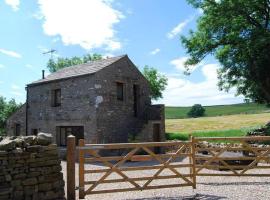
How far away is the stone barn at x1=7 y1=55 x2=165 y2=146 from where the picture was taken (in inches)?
825

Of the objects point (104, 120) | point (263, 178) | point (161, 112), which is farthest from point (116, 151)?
point (263, 178)

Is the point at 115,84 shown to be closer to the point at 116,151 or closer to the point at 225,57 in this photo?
the point at 116,151

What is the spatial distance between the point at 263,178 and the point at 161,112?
11.4 meters

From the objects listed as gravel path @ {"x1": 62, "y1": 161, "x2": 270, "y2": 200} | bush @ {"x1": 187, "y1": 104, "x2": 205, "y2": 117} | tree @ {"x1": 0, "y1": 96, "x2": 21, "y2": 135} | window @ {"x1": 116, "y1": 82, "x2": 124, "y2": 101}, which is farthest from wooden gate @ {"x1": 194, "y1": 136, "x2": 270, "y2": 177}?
bush @ {"x1": 187, "y1": 104, "x2": 205, "y2": 117}

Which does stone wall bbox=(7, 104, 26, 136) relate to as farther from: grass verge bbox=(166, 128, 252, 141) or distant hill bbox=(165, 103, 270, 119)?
distant hill bbox=(165, 103, 270, 119)

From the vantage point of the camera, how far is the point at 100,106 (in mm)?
20844

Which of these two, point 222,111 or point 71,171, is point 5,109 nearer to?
point 71,171

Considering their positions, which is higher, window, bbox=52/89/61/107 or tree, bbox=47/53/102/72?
tree, bbox=47/53/102/72

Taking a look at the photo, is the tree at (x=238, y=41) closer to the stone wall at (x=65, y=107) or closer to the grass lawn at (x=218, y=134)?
the grass lawn at (x=218, y=134)

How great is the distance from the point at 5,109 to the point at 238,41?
98.3ft

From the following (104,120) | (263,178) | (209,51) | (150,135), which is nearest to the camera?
(263,178)

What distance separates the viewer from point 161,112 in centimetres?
2292

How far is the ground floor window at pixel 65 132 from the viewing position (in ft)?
72.5

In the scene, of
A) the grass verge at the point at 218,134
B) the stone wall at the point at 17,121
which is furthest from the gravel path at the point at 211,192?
the stone wall at the point at 17,121
